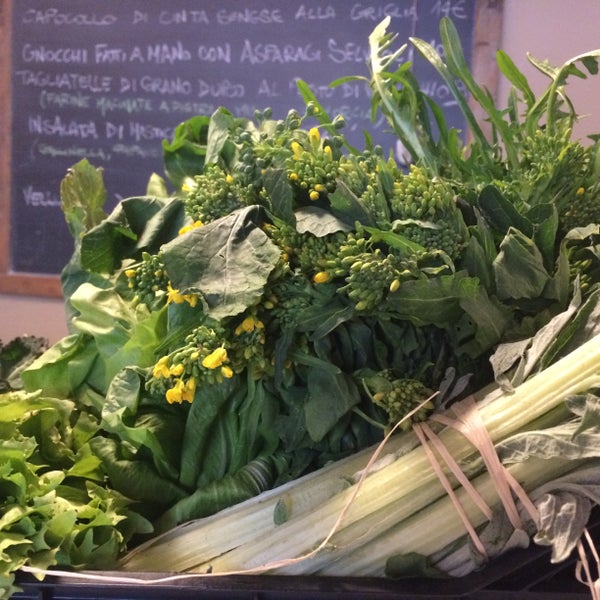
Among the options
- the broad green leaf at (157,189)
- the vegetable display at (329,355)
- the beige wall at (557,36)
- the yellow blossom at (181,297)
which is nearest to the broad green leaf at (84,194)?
the broad green leaf at (157,189)

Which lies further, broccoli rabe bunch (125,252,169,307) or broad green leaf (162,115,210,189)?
broad green leaf (162,115,210,189)

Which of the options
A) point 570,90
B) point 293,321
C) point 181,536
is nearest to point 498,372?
point 293,321

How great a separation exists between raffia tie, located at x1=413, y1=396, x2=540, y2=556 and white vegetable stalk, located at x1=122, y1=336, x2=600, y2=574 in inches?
0.5

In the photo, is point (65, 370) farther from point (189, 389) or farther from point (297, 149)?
point (297, 149)

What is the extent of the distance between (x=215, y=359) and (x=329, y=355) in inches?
5.2

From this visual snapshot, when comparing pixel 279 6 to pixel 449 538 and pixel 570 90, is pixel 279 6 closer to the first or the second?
pixel 570 90

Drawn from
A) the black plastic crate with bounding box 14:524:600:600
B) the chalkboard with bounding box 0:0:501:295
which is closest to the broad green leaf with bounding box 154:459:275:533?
the black plastic crate with bounding box 14:524:600:600

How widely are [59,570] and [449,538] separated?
1.30 ft

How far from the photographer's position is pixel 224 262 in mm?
652

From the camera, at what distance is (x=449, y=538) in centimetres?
65

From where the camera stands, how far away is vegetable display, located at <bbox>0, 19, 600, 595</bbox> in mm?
646

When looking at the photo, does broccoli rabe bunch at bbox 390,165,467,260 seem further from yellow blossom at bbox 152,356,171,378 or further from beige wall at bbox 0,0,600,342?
beige wall at bbox 0,0,600,342

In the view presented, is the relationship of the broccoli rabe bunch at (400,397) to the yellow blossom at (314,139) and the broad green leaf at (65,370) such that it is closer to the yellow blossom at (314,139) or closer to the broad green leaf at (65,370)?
the yellow blossom at (314,139)

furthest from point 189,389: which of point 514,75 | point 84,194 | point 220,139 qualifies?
point 514,75
